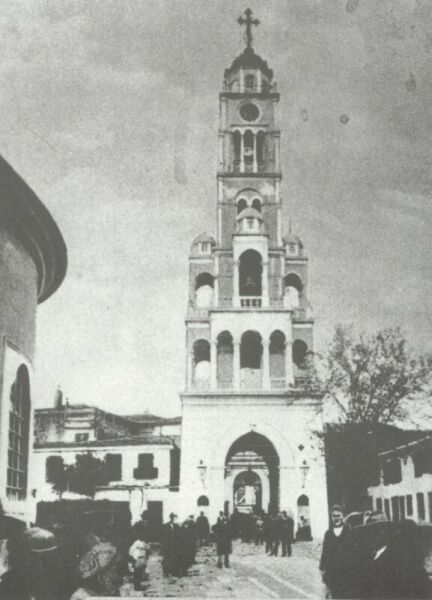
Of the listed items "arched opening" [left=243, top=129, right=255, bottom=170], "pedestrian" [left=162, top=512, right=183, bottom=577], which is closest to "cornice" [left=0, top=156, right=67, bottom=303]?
"pedestrian" [left=162, top=512, right=183, bottom=577]

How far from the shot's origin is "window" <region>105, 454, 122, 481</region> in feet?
44.5

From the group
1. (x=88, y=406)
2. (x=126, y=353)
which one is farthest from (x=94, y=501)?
(x=126, y=353)

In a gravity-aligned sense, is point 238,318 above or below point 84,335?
above

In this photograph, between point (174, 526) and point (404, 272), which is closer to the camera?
point (404, 272)

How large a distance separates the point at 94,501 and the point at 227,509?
4821mm

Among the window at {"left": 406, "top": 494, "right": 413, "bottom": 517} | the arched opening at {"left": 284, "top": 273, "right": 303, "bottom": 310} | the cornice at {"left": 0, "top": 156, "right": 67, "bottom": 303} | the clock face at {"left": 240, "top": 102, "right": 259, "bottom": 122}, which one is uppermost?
the clock face at {"left": 240, "top": 102, "right": 259, "bottom": 122}

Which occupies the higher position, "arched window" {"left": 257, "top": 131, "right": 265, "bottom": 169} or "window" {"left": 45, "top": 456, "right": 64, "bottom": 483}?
"arched window" {"left": 257, "top": 131, "right": 265, "bottom": 169}

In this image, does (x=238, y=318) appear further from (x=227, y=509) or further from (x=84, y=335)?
(x=84, y=335)

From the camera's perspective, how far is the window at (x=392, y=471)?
710 centimetres

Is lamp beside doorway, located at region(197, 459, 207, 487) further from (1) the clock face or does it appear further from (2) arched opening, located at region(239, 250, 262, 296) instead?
(1) the clock face

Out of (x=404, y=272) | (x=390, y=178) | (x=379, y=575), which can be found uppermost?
(x=390, y=178)

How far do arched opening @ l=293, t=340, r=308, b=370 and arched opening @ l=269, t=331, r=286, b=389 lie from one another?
0.28m

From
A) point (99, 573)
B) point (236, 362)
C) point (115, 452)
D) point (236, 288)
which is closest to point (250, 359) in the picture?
point (236, 362)

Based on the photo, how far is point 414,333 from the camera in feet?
23.0
